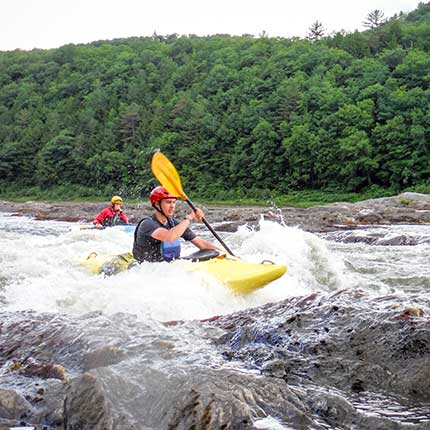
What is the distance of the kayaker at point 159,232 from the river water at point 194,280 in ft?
0.68

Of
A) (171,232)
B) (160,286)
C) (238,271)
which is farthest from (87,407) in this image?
(171,232)

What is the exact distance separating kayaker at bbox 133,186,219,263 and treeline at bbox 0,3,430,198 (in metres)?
35.0

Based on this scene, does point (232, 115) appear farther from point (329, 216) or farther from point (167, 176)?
point (167, 176)

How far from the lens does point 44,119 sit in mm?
77500

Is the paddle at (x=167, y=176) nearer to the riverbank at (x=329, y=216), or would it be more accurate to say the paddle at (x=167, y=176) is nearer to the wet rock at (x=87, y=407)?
the wet rock at (x=87, y=407)

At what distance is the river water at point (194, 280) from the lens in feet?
18.1

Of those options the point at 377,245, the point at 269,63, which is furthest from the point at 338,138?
the point at 377,245

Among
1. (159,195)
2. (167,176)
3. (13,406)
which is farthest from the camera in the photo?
(167,176)

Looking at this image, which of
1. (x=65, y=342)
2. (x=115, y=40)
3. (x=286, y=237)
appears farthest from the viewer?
(x=115, y=40)

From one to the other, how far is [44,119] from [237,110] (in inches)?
1285

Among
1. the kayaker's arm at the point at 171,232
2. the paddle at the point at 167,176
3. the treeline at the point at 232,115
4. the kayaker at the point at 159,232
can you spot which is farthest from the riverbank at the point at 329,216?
the treeline at the point at 232,115

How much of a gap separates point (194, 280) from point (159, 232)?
0.73 meters

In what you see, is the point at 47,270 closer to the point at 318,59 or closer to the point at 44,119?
the point at 318,59

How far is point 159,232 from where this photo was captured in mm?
6414
